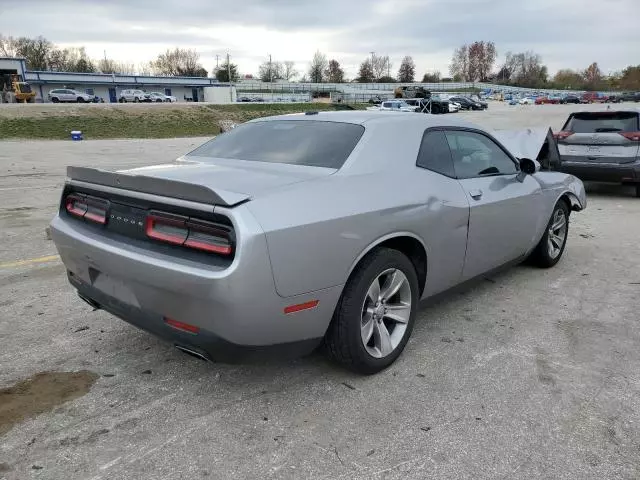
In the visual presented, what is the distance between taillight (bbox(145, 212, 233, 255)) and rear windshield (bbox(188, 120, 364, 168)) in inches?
37.4

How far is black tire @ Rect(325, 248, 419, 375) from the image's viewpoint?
2.89m

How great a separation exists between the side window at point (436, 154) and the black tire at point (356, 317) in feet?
2.60

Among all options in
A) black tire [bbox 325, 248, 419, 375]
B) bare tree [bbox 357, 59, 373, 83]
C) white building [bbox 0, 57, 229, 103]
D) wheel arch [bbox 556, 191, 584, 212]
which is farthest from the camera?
bare tree [bbox 357, 59, 373, 83]

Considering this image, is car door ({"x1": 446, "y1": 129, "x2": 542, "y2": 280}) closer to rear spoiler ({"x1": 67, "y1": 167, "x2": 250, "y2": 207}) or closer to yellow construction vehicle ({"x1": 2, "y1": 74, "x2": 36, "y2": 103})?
rear spoiler ({"x1": 67, "y1": 167, "x2": 250, "y2": 207})

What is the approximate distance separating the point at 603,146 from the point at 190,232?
8.74 m

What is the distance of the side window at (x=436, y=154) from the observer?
11.8 ft

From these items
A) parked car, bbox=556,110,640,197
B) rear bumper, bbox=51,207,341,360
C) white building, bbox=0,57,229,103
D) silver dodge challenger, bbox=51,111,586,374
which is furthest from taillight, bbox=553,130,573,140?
white building, bbox=0,57,229,103

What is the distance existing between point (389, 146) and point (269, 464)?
2.03 meters

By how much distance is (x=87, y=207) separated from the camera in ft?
10.6

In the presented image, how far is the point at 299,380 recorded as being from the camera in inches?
124

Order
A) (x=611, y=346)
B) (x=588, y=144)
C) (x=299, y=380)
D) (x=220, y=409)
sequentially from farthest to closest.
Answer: (x=588, y=144) < (x=611, y=346) < (x=299, y=380) < (x=220, y=409)

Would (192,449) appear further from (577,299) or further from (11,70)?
(11,70)

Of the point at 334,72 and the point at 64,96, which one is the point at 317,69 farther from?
the point at 64,96

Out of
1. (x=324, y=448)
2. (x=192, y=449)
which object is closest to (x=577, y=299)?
(x=324, y=448)
